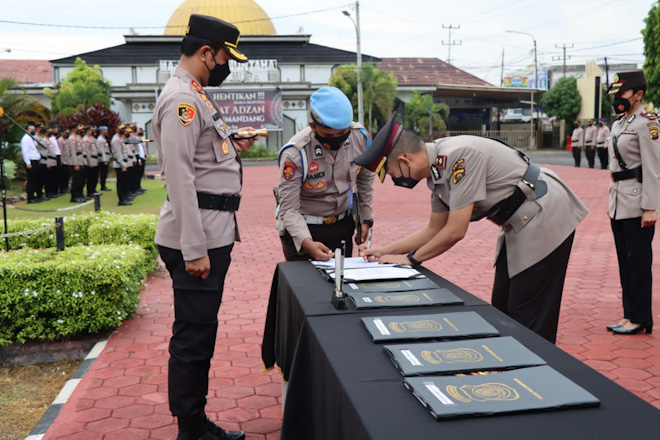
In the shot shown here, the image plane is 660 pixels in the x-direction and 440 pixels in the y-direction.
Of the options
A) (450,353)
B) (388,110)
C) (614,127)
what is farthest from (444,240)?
(388,110)

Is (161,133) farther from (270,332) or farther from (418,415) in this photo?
(418,415)

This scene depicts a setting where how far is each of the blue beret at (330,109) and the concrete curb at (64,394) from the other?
Answer: 220 centimetres

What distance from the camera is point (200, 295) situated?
106 inches

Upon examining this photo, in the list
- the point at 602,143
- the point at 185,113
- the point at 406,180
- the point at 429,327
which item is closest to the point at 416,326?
the point at 429,327

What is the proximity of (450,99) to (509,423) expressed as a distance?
4883 centimetres

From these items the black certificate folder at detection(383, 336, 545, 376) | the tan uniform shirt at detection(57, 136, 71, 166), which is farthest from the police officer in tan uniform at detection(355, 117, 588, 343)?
the tan uniform shirt at detection(57, 136, 71, 166)

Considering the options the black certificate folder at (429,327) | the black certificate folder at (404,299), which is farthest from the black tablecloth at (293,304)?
the black certificate folder at (429,327)

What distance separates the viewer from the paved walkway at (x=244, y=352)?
10.6ft

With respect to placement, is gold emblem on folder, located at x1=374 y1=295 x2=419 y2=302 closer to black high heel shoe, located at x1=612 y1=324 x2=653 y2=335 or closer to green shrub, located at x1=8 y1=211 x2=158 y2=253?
black high heel shoe, located at x1=612 y1=324 x2=653 y2=335

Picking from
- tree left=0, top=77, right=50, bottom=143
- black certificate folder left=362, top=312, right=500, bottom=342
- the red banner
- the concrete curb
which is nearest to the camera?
black certificate folder left=362, top=312, right=500, bottom=342

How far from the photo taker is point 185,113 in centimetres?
251

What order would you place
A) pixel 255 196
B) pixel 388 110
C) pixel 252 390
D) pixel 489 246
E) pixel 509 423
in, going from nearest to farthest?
pixel 509 423 → pixel 252 390 → pixel 489 246 → pixel 255 196 → pixel 388 110

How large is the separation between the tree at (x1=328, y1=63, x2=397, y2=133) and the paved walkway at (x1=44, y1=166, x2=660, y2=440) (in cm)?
3046

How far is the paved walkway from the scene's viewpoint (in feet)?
10.6
